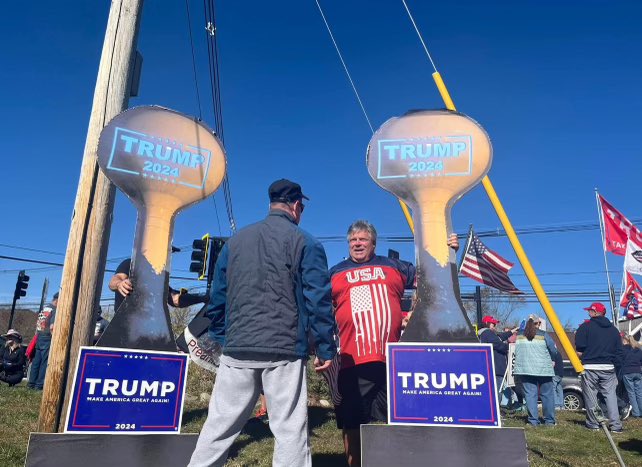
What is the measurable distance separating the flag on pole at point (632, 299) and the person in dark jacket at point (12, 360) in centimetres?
1422

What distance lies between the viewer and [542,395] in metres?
7.91

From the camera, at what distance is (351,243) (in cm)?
369

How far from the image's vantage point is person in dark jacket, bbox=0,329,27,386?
10.8 metres

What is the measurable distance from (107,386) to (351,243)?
197 centimetres

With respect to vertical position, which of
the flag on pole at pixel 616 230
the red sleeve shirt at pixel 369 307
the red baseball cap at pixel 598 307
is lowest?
the red sleeve shirt at pixel 369 307

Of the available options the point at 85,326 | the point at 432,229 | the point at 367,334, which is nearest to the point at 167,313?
the point at 85,326

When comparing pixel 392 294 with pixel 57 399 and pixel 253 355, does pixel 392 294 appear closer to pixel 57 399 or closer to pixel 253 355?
pixel 253 355

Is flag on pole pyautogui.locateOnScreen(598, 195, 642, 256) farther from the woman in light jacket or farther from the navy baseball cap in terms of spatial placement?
the navy baseball cap

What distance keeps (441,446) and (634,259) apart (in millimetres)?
10089

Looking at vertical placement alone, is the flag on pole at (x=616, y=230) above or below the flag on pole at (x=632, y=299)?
above

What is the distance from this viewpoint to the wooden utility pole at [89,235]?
3703 mm

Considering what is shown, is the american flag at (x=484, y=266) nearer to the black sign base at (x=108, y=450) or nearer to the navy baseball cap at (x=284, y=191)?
the navy baseball cap at (x=284, y=191)

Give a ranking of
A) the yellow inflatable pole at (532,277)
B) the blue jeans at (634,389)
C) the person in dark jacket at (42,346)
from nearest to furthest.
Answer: the yellow inflatable pole at (532,277) < the blue jeans at (634,389) < the person in dark jacket at (42,346)

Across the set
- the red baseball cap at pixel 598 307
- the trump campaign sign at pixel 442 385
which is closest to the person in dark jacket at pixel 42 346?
the trump campaign sign at pixel 442 385
